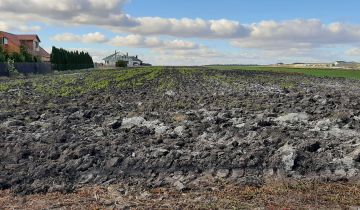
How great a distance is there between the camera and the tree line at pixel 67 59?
78.1 meters

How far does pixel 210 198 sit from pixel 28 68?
56.1m

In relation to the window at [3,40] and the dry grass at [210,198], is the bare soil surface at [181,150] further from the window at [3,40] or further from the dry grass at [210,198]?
the window at [3,40]

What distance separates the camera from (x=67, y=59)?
83625 mm

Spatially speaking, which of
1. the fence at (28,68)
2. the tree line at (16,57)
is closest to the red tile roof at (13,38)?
the tree line at (16,57)

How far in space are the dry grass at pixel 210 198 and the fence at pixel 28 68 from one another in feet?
151

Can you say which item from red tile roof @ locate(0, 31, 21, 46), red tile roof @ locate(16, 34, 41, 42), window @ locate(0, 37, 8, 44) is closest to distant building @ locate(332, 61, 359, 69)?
red tile roof @ locate(16, 34, 41, 42)

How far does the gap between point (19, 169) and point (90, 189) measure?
1.81m

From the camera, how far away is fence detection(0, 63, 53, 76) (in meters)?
51.2

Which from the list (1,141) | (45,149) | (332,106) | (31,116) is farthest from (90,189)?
(332,106)

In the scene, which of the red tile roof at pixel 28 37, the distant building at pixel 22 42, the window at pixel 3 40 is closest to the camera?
the window at pixel 3 40

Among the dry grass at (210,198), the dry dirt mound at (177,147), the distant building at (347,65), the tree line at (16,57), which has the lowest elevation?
the dry grass at (210,198)

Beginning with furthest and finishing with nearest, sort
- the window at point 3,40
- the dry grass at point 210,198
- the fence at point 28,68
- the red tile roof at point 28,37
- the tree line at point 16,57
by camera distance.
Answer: the red tile roof at point 28,37 → the window at point 3,40 → the tree line at point 16,57 → the fence at point 28,68 → the dry grass at point 210,198

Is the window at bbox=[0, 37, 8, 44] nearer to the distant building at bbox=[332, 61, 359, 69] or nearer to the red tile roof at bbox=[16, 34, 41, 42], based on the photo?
the red tile roof at bbox=[16, 34, 41, 42]

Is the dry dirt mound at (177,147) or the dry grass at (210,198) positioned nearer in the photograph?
the dry grass at (210,198)
